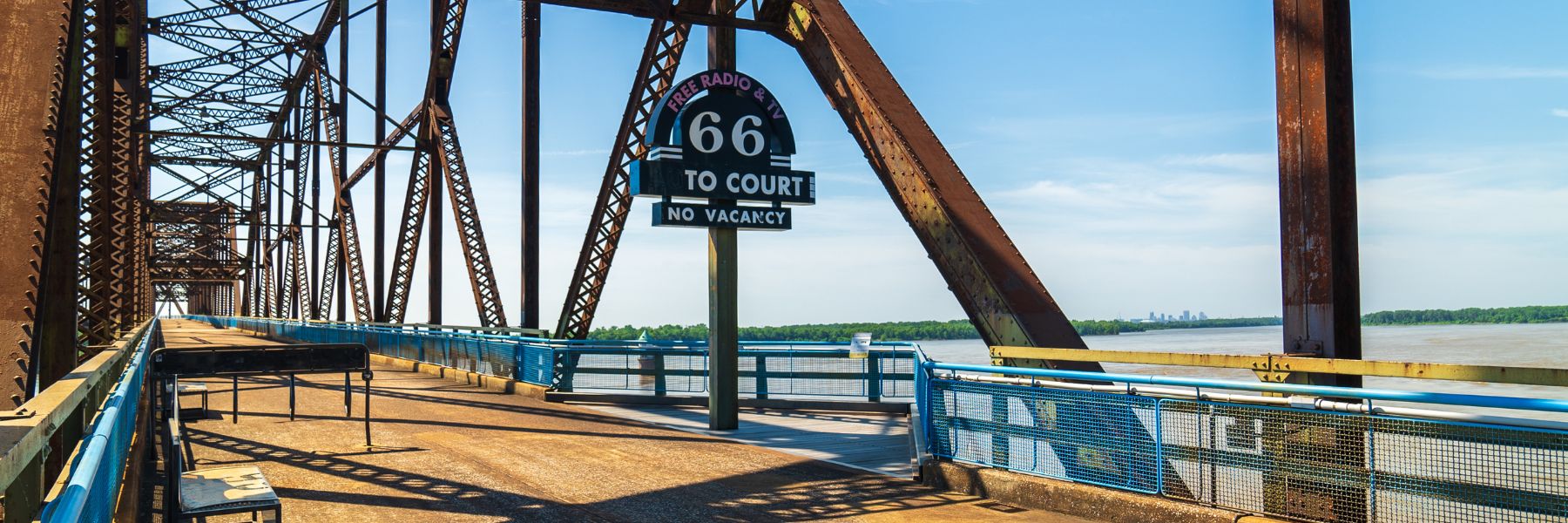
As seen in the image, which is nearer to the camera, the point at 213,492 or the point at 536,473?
the point at 213,492

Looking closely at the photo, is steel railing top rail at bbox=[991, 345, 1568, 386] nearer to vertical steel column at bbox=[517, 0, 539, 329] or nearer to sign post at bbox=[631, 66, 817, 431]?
sign post at bbox=[631, 66, 817, 431]

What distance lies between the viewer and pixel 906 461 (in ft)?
38.1

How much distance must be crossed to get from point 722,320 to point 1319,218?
27.8 feet

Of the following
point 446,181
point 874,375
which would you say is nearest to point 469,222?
point 446,181

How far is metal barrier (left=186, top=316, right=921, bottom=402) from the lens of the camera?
17.5 metres

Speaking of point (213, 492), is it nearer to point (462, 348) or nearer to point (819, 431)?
point (819, 431)

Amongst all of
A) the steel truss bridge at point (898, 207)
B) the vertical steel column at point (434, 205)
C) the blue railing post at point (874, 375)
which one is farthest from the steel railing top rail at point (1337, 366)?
the vertical steel column at point (434, 205)

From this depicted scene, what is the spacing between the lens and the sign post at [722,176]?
46.1ft

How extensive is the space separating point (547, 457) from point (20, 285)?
594 centimetres

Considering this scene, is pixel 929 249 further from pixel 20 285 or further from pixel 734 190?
pixel 20 285

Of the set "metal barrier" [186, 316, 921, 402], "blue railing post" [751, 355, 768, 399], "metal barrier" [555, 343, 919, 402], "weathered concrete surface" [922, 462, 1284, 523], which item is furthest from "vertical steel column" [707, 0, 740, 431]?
"weathered concrete surface" [922, 462, 1284, 523]

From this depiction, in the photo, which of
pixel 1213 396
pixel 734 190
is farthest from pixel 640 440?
pixel 1213 396

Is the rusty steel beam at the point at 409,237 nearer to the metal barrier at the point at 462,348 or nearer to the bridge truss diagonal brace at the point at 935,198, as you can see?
the metal barrier at the point at 462,348

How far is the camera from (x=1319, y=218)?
750cm
